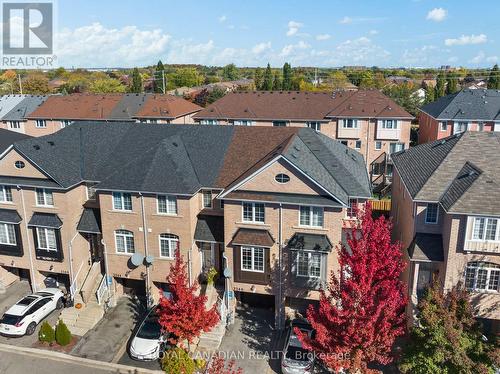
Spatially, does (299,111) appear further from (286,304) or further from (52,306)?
(52,306)

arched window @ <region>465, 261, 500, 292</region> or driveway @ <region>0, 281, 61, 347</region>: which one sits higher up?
arched window @ <region>465, 261, 500, 292</region>

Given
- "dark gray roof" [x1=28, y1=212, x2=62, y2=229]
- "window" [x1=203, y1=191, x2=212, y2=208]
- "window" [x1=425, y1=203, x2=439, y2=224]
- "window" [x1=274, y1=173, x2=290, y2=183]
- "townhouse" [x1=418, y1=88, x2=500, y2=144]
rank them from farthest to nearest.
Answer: "townhouse" [x1=418, y1=88, x2=500, y2=144]
"dark gray roof" [x1=28, y1=212, x2=62, y2=229]
"window" [x1=203, y1=191, x2=212, y2=208]
"window" [x1=274, y1=173, x2=290, y2=183]
"window" [x1=425, y1=203, x2=439, y2=224]

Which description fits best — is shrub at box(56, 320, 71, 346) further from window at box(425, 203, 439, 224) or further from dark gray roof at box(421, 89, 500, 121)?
dark gray roof at box(421, 89, 500, 121)

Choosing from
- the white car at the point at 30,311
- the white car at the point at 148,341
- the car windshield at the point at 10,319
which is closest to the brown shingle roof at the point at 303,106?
the white car at the point at 30,311

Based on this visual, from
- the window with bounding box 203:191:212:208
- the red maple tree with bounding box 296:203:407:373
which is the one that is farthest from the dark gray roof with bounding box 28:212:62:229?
the red maple tree with bounding box 296:203:407:373

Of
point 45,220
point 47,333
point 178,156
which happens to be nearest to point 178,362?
point 47,333

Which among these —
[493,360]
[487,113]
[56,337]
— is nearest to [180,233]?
[56,337]

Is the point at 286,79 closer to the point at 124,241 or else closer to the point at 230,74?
the point at 124,241
